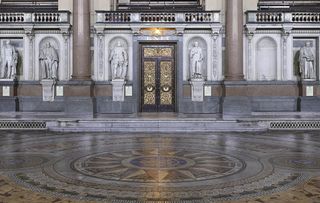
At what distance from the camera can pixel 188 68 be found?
58.5ft

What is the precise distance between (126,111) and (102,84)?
159cm

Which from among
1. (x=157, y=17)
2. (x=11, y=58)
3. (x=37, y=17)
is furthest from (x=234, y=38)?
(x=11, y=58)

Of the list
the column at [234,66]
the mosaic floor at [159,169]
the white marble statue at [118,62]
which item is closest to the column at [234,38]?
the column at [234,66]

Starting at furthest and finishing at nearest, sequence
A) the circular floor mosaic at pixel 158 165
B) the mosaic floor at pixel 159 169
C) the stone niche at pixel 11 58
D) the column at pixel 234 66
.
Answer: the stone niche at pixel 11 58, the column at pixel 234 66, the circular floor mosaic at pixel 158 165, the mosaic floor at pixel 159 169

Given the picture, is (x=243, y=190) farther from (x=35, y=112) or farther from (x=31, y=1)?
(x=31, y=1)

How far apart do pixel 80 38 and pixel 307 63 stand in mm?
9746

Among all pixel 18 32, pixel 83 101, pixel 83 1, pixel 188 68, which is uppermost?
pixel 83 1

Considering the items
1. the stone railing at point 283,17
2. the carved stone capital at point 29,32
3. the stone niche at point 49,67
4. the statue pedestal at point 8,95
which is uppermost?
the stone railing at point 283,17

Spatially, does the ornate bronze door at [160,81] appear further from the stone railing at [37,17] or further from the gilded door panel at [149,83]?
the stone railing at [37,17]

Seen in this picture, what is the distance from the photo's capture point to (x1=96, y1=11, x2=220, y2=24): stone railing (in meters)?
17.4

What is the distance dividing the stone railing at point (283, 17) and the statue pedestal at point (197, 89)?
333 centimetres

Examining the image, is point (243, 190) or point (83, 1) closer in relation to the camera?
point (243, 190)

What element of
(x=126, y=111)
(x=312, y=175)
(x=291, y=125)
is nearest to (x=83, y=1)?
(x=126, y=111)

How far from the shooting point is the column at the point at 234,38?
54.5 ft
